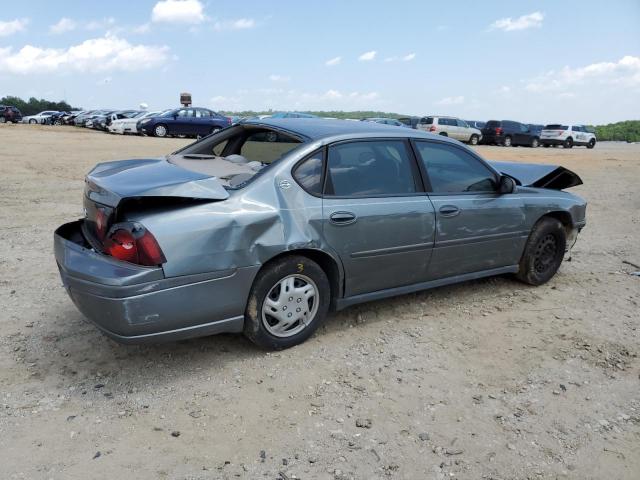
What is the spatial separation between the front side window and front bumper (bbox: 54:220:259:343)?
1746 mm

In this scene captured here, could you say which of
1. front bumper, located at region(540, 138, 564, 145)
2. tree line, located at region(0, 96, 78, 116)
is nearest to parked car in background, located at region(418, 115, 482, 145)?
front bumper, located at region(540, 138, 564, 145)

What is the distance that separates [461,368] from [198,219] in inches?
77.4

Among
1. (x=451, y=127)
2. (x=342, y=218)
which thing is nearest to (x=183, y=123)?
(x=451, y=127)

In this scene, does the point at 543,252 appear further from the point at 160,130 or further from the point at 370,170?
the point at 160,130

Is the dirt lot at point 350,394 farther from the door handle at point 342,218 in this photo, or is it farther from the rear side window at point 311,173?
the rear side window at point 311,173

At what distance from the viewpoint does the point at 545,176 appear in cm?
543

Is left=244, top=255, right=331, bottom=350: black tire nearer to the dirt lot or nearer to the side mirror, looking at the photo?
the dirt lot

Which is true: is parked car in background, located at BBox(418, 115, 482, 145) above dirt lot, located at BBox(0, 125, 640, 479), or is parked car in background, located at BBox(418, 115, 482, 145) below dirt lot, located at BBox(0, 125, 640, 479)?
above

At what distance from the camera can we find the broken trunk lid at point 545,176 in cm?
539

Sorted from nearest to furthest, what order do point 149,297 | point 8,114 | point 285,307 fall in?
1. point 149,297
2. point 285,307
3. point 8,114

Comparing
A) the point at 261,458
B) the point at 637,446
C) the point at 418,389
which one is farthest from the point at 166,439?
the point at 637,446

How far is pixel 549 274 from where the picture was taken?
5336mm

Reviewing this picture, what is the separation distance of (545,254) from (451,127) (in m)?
27.5

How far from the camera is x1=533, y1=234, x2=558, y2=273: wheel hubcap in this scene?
17.0 feet
